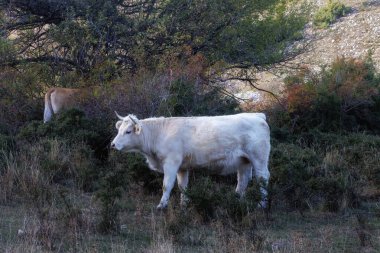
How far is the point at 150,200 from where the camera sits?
12.3 m

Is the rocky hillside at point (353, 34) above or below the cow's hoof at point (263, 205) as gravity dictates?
below

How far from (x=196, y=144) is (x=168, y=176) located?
2.28 feet

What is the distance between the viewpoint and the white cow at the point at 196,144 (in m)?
11.9

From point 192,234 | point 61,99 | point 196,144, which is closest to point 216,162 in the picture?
point 196,144

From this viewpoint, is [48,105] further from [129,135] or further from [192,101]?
[129,135]

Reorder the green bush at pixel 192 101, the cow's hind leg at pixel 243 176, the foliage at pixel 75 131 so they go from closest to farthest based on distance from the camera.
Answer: the cow's hind leg at pixel 243 176 < the foliage at pixel 75 131 < the green bush at pixel 192 101

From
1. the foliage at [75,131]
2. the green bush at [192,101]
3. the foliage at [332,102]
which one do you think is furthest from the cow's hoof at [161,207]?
the foliage at [332,102]

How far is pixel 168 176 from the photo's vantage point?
463 inches

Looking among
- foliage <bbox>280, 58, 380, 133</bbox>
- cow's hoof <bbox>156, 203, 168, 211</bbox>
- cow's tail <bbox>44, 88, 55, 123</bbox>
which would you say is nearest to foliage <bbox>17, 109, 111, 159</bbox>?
cow's tail <bbox>44, 88, 55, 123</bbox>

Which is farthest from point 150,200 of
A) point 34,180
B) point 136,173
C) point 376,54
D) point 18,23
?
point 376,54

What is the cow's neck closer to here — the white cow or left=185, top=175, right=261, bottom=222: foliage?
the white cow

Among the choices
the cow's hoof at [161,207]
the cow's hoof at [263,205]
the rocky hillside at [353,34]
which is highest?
the cow's hoof at [263,205]

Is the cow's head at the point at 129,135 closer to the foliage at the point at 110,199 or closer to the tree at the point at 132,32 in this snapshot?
the foliage at the point at 110,199

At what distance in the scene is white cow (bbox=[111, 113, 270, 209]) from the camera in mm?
11922
